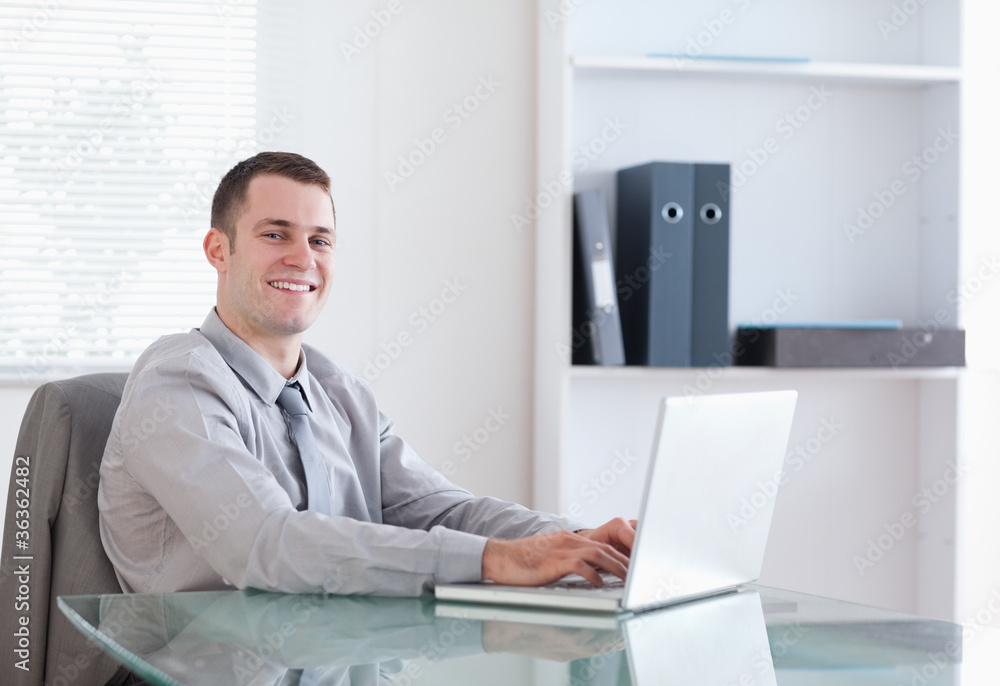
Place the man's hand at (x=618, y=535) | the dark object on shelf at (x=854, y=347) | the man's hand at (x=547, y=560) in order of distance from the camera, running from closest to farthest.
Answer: the man's hand at (x=547, y=560) → the man's hand at (x=618, y=535) → the dark object on shelf at (x=854, y=347)

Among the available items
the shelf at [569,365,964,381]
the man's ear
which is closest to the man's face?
the man's ear

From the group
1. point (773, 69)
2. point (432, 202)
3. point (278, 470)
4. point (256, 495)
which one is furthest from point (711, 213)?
point (256, 495)

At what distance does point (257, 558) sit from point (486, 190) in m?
1.45

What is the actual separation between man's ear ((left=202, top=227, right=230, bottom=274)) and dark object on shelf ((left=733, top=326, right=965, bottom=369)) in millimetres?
1261

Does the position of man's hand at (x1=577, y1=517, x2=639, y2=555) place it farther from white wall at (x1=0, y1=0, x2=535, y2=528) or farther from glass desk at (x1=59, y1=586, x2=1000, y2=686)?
white wall at (x1=0, y1=0, x2=535, y2=528)

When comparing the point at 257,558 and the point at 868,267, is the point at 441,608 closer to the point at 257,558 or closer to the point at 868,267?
the point at 257,558

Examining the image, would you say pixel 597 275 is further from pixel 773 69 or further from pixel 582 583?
pixel 582 583

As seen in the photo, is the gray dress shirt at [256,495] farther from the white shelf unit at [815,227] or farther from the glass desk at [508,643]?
the white shelf unit at [815,227]

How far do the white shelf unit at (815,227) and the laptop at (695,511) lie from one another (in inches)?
45.7

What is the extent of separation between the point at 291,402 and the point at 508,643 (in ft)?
2.26

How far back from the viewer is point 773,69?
2395mm

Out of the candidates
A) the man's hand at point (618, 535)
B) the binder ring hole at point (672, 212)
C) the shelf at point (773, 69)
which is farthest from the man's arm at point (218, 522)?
the shelf at point (773, 69)

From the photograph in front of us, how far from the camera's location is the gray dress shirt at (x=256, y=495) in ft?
3.98

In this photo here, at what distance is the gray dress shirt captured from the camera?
121cm
